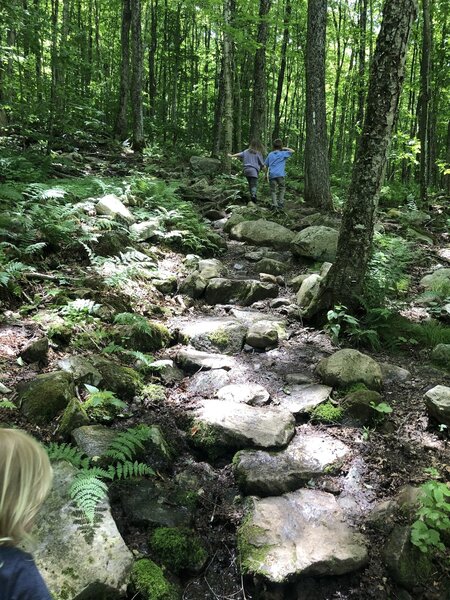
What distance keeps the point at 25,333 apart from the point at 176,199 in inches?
291

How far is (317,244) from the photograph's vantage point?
30.6 feet

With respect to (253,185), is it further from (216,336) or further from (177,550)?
(177,550)

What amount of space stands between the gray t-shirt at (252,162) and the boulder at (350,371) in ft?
28.8

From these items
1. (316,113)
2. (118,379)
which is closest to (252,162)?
(316,113)

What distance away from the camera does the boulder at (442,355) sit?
5.47 m

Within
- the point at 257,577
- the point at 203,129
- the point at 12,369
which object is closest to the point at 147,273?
the point at 12,369

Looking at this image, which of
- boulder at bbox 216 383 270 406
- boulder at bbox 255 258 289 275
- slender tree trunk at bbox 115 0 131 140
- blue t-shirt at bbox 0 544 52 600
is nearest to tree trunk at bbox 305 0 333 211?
boulder at bbox 255 258 289 275

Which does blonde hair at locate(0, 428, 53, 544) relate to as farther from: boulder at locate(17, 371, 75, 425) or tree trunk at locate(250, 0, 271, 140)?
tree trunk at locate(250, 0, 271, 140)

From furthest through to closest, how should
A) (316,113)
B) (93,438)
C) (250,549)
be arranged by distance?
(316,113)
(93,438)
(250,549)

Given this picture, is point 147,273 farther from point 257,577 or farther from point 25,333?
point 257,577

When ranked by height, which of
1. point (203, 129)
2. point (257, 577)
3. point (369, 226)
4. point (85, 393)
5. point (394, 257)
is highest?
point (203, 129)

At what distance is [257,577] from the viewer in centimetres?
308

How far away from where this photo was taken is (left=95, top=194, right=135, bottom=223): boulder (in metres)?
9.05

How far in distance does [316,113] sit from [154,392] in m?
9.64
